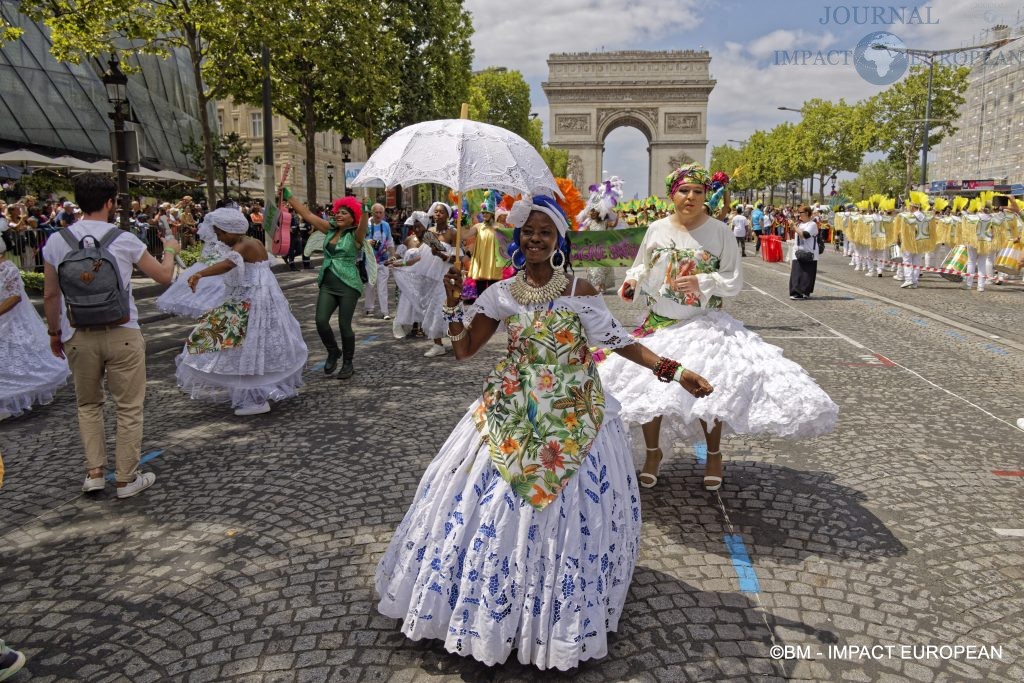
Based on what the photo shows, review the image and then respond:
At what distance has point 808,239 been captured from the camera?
14.6 metres

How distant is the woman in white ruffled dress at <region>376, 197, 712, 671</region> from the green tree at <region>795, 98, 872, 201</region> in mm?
56573

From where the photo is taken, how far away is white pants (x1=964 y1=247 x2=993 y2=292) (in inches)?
639

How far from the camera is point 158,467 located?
5.10 metres

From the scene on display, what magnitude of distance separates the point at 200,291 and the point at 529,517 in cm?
547

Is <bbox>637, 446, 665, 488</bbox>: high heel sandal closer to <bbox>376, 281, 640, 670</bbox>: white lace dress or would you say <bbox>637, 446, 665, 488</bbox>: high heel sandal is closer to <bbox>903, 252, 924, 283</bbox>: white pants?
<bbox>376, 281, 640, 670</bbox>: white lace dress

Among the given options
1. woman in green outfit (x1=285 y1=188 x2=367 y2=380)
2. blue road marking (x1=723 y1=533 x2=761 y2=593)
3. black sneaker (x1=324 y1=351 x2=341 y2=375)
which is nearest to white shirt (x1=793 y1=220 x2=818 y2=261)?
woman in green outfit (x1=285 y1=188 x2=367 y2=380)

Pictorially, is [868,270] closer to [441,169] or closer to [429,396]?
[429,396]

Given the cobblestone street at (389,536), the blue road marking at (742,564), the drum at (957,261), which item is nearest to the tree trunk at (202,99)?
the cobblestone street at (389,536)

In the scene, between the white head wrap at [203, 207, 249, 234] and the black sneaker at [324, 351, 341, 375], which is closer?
the white head wrap at [203, 207, 249, 234]

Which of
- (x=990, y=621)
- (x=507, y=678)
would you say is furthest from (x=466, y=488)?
(x=990, y=621)

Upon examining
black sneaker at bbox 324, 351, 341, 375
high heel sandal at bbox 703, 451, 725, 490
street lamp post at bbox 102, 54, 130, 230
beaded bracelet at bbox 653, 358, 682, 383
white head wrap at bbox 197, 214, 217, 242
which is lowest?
high heel sandal at bbox 703, 451, 725, 490

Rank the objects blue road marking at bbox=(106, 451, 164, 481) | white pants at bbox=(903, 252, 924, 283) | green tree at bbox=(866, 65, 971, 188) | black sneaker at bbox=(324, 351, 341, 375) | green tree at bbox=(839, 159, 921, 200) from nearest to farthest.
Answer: blue road marking at bbox=(106, 451, 164, 481), black sneaker at bbox=(324, 351, 341, 375), white pants at bbox=(903, 252, 924, 283), green tree at bbox=(866, 65, 971, 188), green tree at bbox=(839, 159, 921, 200)

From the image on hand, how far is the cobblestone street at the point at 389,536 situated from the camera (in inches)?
113

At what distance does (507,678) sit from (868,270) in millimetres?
21762
